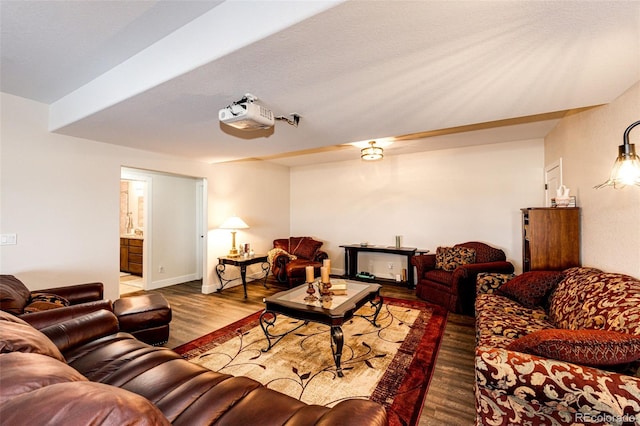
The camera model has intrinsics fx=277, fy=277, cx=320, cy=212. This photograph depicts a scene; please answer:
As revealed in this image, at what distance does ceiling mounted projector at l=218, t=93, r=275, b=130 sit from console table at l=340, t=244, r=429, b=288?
11.8ft

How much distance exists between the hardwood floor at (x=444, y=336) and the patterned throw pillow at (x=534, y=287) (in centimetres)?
66

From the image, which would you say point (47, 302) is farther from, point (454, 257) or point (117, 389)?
point (454, 257)

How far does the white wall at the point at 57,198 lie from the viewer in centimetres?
279

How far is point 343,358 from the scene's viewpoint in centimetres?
255

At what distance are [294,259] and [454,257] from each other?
2.77 m

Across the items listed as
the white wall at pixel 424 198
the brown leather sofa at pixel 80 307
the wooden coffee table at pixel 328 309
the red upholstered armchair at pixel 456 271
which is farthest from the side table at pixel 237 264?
the red upholstered armchair at pixel 456 271

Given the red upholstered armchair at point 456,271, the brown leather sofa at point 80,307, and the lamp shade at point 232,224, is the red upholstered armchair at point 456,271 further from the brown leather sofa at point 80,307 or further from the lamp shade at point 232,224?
the brown leather sofa at point 80,307

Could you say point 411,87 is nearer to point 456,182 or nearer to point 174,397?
point 174,397

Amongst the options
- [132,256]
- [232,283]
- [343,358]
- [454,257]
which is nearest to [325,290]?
[343,358]

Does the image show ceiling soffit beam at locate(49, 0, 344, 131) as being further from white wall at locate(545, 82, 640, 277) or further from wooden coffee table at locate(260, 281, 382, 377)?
white wall at locate(545, 82, 640, 277)

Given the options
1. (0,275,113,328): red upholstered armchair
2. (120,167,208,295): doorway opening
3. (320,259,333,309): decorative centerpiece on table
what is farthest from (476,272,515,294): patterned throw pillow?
(120,167,208,295): doorway opening

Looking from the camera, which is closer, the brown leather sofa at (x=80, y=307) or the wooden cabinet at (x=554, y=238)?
the brown leather sofa at (x=80, y=307)

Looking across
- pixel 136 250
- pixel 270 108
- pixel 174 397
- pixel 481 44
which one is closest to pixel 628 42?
Answer: pixel 481 44

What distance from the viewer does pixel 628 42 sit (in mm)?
1500
